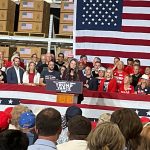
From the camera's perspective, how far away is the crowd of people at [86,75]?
403 inches

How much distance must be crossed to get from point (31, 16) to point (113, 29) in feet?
10.7

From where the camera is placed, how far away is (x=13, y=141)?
2877 millimetres

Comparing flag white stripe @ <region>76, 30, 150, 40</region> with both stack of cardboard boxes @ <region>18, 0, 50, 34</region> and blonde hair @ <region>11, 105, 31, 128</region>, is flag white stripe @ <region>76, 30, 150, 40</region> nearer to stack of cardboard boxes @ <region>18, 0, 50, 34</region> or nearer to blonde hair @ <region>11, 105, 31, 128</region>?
stack of cardboard boxes @ <region>18, 0, 50, 34</region>

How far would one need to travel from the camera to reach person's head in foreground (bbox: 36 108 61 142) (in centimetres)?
336

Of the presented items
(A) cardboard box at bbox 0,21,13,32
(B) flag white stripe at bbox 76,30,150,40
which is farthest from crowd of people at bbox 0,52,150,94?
(A) cardboard box at bbox 0,21,13,32

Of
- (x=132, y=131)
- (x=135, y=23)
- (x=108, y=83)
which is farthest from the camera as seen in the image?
(x=135, y=23)

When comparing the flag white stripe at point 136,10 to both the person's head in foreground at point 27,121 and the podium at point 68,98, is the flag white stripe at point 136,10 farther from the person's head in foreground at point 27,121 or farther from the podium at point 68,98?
the person's head in foreground at point 27,121

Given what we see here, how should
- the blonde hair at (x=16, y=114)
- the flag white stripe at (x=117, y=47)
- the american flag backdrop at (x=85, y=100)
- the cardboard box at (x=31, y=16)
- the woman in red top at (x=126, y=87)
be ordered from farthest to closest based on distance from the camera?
the cardboard box at (x=31, y=16), the flag white stripe at (x=117, y=47), the woman in red top at (x=126, y=87), the american flag backdrop at (x=85, y=100), the blonde hair at (x=16, y=114)

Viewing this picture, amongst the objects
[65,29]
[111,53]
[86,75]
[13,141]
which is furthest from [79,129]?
[65,29]

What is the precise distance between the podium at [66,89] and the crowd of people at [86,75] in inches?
16.4

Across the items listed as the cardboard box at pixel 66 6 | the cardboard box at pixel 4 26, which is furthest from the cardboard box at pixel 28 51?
the cardboard box at pixel 66 6

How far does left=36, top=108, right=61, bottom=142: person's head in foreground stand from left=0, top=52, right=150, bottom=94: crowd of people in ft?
21.2

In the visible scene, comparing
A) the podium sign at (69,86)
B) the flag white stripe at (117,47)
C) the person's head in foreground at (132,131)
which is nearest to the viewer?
the person's head in foreground at (132,131)

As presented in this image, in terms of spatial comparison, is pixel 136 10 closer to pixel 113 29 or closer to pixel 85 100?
pixel 113 29
